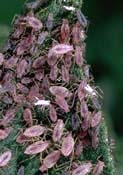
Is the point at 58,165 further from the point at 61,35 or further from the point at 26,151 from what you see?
the point at 61,35

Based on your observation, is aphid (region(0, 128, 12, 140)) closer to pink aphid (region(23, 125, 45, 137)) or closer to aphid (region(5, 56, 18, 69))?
pink aphid (region(23, 125, 45, 137))

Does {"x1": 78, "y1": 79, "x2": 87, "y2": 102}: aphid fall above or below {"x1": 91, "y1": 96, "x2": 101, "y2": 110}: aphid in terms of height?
above

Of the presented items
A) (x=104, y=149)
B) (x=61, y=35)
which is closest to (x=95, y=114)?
(x=104, y=149)

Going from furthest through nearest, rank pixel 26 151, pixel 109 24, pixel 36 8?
1. pixel 109 24
2. pixel 36 8
3. pixel 26 151

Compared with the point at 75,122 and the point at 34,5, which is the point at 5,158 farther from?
the point at 34,5

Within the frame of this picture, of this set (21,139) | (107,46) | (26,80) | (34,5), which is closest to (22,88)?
(26,80)

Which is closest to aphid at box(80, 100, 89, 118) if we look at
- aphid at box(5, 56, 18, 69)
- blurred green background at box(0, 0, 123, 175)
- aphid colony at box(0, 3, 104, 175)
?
aphid colony at box(0, 3, 104, 175)

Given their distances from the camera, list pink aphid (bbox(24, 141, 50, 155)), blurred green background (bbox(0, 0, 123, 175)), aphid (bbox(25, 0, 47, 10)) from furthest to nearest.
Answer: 1. blurred green background (bbox(0, 0, 123, 175))
2. aphid (bbox(25, 0, 47, 10))
3. pink aphid (bbox(24, 141, 50, 155))

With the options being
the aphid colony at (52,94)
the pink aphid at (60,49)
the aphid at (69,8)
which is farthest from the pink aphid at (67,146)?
the aphid at (69,8)
